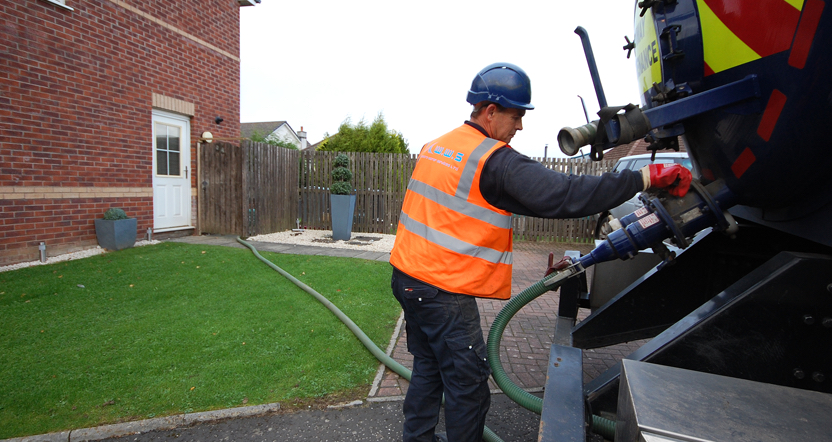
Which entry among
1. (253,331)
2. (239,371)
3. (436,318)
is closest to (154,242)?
(253,331)

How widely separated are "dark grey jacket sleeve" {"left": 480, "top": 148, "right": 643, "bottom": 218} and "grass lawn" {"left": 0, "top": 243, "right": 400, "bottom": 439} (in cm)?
185

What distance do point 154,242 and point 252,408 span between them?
6.54 metres

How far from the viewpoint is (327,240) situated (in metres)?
9.41

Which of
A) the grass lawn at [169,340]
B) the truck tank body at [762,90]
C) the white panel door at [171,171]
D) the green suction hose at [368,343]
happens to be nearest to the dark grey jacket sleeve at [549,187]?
the truck tank body at [762,90]

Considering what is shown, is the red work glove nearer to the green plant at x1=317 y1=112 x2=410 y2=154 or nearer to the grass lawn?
the grass lawn

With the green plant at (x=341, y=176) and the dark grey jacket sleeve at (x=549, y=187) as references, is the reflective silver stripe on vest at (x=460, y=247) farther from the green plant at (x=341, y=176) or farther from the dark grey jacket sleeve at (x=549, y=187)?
the green plant at (x=341, y=176)

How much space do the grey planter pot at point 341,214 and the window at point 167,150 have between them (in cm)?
315

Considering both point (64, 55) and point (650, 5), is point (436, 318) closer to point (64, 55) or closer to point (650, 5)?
point (650, 5)

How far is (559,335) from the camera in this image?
101 inches

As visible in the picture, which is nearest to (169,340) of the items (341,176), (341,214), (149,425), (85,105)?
(149,425)

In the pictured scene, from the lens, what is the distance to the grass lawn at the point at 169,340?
9.20 feet

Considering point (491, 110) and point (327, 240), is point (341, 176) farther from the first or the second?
point (491, 110)

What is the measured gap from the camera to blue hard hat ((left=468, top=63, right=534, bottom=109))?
205cm

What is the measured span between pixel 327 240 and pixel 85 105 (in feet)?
15.3
